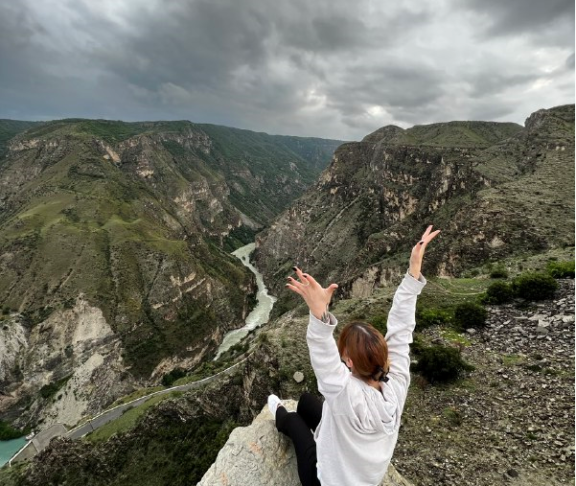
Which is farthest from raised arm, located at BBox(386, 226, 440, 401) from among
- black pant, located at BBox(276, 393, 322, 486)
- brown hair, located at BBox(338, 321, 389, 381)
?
black pant, located at BBox(276, 393, 322, 486)

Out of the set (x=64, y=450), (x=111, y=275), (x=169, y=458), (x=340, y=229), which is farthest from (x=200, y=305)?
(x=169, y=458)

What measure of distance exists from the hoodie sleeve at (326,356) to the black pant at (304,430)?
9.78ft

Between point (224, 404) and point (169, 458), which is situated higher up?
point (224, 404)

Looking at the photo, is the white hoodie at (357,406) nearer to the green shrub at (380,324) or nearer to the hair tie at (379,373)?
the hair tie at (379,373)

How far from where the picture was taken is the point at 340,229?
162500 mm

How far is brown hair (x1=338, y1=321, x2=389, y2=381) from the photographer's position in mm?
4438

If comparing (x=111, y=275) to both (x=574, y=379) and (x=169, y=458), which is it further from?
(x=574, y=379)

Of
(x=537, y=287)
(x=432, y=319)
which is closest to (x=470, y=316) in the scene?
(x=432, y=319)

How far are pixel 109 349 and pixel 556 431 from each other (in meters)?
124

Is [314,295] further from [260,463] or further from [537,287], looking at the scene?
[537,287]

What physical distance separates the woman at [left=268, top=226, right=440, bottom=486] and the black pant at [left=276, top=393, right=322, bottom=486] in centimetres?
131

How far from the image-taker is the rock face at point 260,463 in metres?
8.42

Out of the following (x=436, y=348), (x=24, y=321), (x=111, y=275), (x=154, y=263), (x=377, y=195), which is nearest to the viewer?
(x=436, y=348)

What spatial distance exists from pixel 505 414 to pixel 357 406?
11.5 meters
